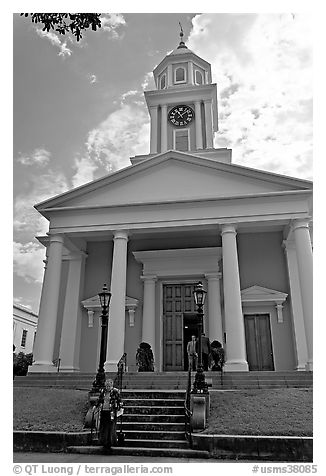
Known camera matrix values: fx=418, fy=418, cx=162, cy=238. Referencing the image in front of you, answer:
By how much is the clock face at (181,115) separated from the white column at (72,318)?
39.4 ft

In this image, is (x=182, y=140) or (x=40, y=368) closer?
(x=40, y=368)

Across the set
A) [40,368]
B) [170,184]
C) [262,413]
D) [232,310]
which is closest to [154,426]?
[262,413]

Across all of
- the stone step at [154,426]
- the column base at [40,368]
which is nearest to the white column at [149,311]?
the column base at [40,368]

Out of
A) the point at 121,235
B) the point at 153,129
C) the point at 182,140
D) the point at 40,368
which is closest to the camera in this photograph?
the point at 40,368

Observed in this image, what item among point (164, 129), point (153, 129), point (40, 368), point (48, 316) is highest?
point (153, 129)

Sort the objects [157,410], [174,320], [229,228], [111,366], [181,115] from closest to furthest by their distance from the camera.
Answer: [157,410]
[111,366]
[229,228]
[174,320]
[181,115]

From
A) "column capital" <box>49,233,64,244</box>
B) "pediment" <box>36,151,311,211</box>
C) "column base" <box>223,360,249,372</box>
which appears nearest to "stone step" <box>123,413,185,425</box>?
"column base" <box>223,360,249,372</box>

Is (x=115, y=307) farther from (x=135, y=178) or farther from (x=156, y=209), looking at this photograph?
(x=135, y=178)

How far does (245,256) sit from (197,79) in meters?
15.7

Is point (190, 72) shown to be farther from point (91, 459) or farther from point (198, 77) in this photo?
point (91, 459)

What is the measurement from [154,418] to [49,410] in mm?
2845

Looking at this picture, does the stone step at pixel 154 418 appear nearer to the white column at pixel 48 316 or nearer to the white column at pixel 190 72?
the white column at pixel 48 316

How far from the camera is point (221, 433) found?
351 inches

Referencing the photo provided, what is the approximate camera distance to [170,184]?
743 inches
